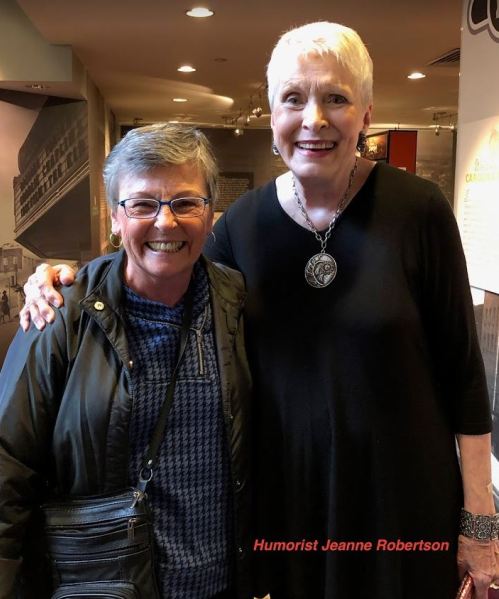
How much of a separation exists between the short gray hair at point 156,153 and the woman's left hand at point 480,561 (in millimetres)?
943

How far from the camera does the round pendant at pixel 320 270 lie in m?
1.31

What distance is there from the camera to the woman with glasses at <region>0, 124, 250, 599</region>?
115 cm

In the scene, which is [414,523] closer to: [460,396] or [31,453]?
[460,396]

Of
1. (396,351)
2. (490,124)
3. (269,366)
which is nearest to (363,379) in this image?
(396,351)

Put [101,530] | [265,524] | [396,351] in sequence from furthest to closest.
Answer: [265,524], [396,351], [101,530]

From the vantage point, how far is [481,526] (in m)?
1.33

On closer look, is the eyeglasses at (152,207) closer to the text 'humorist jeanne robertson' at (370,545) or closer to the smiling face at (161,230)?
the smiling face at (161,230)

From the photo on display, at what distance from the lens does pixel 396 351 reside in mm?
1275

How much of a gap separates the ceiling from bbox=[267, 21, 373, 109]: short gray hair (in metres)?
3.53

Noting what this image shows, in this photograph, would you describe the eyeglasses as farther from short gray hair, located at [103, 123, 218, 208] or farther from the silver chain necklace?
the silver chain necklace

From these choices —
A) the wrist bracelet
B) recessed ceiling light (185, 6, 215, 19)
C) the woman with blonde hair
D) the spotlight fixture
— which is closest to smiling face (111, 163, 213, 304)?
the woman with blonde hair

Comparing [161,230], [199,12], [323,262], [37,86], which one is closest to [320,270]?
[323,262]

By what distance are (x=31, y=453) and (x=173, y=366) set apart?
31 cm

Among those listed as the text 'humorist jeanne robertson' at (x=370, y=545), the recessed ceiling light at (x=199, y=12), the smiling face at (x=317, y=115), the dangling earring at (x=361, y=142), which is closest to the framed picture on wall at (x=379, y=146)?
the recessed ceiling light at (x=199, y=12)
